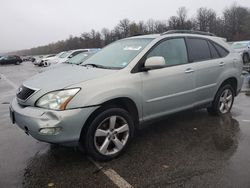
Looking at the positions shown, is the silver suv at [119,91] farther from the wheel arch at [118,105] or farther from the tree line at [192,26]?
the tree line at [192,26]

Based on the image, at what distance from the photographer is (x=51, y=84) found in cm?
365

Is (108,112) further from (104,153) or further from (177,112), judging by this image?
(177,112)

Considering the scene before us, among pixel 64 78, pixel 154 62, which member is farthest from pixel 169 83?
pixel 64 78

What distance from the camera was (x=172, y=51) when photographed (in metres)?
4.69

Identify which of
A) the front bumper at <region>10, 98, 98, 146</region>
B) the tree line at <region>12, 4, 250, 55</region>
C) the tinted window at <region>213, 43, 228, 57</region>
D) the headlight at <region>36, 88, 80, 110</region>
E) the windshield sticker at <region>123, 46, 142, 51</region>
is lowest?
the front bumper at <region>10, 98, 98, 146</region>

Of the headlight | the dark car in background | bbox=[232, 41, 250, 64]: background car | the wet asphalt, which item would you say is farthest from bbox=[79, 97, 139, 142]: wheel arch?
the dark car in background

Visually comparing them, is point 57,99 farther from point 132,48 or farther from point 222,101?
point 222,101

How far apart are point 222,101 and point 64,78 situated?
11.3 ft

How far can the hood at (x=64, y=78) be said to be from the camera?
3.60m

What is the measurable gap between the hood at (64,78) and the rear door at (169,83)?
2.29ft

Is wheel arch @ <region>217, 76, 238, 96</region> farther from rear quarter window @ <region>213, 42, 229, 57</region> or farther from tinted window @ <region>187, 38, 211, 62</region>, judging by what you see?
tinted window @ <region>187, 38, 211, 62</region>

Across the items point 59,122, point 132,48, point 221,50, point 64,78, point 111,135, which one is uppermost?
point 132,48

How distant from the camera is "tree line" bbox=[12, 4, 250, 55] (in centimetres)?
6644

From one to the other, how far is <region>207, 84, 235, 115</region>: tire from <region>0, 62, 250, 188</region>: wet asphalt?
48 centimetres
